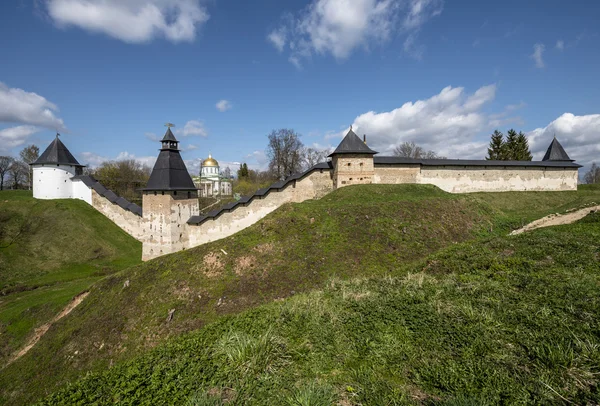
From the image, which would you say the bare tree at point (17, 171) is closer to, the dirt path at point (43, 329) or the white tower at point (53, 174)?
the white tower at point (53, 174)

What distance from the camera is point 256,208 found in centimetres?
1900

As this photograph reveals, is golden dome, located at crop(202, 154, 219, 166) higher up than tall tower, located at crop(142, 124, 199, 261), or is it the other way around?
golden dome, located at crop(202, 154, 219, 166)

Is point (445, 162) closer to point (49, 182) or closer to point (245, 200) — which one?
point (245, 200)

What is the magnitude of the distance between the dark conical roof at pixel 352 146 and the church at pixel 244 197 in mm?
72

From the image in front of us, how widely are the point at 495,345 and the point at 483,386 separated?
0.88 meters

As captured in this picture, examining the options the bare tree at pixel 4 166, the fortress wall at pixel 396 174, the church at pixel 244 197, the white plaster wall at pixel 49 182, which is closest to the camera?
the church at pixel 244 197

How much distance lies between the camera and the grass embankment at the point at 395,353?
2.84 m

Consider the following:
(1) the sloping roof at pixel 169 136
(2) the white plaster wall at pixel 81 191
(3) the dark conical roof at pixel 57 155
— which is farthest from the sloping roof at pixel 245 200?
(3) the dark conical roof at pixel 57 155

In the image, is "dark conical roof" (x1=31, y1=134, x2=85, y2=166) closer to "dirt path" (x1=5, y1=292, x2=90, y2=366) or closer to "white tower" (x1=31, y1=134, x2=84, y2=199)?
"white tower" (x1=31, y1=134, x2=84, y2=199)

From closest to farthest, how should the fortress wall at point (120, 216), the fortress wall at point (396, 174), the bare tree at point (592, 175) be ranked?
the fortress wall at point (396, 174), the fortress wall at point (120, 216), the bare tree at point (592, 175)

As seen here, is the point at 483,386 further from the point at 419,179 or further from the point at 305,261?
the point at 419,179

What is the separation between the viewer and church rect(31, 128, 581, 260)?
17641 millimetres

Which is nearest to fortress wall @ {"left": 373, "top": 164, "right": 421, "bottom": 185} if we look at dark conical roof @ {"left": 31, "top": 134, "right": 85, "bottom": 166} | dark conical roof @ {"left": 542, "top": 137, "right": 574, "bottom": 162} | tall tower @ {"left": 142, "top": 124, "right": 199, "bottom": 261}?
tall tower @ {"left": 142, "top": 124, "right": 199, "bottom": 261}

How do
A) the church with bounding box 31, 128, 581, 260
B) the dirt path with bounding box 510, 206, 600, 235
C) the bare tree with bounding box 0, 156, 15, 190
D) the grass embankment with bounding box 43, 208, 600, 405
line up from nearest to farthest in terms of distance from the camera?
the grass embankment with bounding box 43, 208, 600, 405 → the dirt path with bounding box 510, 206, 600, 235 → the church with bounding box 31, 128, 581, 260 → the bare tree with bounding box 0, 156, 15, 190
